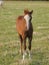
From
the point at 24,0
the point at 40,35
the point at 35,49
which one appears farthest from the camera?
the point at 24,0

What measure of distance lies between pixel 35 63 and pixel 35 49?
171cm

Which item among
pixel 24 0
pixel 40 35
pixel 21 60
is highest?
pixel 21 60

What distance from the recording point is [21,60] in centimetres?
799

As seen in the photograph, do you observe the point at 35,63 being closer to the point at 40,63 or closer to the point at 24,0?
the point at 40,63

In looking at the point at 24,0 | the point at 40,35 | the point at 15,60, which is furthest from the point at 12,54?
the point at 24,0

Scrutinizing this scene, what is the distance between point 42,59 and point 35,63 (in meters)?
0.47

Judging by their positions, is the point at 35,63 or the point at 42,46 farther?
the point at 42,46

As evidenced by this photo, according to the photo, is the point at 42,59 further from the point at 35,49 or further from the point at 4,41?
the point at 4,41

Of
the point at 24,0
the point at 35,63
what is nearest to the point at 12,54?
the point at 35,63

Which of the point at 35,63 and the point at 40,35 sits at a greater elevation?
the point at 35,63

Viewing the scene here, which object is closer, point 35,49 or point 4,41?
point 35,49

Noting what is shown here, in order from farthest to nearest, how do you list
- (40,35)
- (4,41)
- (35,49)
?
(40,35)
(4,41)
(35,49)

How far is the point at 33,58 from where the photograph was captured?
324 inches

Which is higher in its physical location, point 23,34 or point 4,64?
point 23,34
